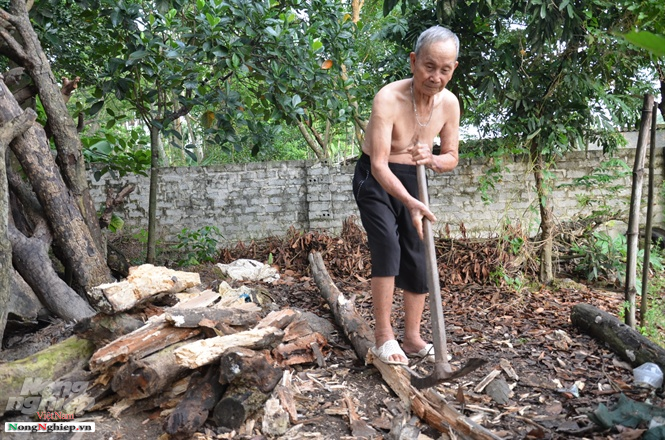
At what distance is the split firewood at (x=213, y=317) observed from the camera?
2751 mm

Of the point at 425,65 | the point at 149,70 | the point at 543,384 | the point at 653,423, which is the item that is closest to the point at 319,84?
the point at 149,70

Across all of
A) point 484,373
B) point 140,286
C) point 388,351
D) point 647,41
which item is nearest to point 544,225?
point 484,373

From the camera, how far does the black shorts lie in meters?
2.90

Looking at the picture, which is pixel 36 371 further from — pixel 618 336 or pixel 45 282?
pixel 618 336

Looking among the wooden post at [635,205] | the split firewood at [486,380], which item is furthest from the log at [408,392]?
the wooden post at [635,205]

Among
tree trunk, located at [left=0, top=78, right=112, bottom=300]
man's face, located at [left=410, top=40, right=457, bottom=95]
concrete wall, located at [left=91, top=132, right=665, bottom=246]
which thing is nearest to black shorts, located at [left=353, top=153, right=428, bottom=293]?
man's face, located at [left=410, top=40, right=457, bottom=95]

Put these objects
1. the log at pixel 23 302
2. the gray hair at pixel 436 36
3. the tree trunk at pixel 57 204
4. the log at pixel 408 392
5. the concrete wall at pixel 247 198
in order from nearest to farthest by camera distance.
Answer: the log at pixel 408 392, the gray hair at pixel 436 36, the log at pixel 23 302, the tree trunk at pixel 57 204, the concrete wall at pixel 247 198

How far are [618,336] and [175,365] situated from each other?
2.72 m

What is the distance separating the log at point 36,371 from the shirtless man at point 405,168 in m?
1.72

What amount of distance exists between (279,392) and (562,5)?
3.59 m

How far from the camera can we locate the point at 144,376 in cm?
235

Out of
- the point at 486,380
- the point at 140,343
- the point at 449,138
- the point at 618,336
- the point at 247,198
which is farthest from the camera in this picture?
the point at 247,198

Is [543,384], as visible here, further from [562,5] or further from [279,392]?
[562,5]

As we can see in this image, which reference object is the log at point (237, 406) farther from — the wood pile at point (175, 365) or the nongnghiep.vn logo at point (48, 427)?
the nongnghiep.vn logo at point (48, 427)
